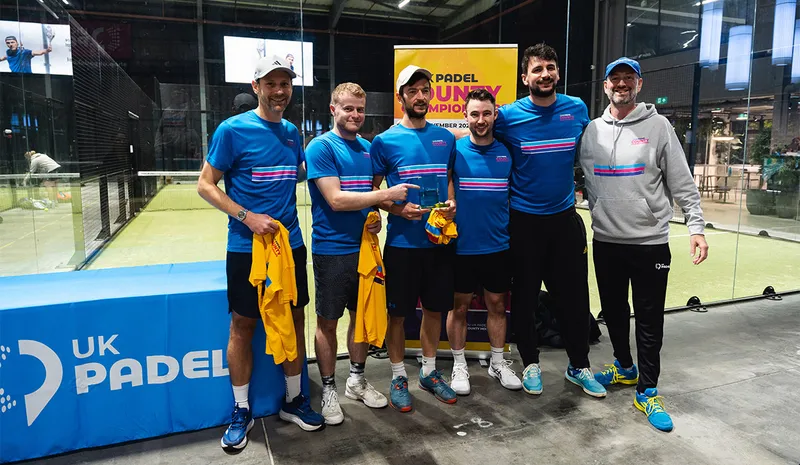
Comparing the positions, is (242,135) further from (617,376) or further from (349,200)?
(617,376)

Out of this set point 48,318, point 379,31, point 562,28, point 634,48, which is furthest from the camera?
point 634,48

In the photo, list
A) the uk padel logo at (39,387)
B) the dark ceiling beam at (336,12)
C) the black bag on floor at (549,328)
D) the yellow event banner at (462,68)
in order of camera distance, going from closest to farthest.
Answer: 1. the uk padel logo at (39,387)
2. the yellow event banner at (462,68)
3. the black bag on floor at (549,328)
4. the dark ceiling beam at (336,12)

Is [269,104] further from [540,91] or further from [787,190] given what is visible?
[787,190]

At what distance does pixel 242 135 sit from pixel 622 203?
1737 millimetres

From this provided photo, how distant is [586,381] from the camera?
8.59 feet

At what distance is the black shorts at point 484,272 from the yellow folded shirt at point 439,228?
0.27m

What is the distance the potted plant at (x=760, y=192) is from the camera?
8074 millimetres

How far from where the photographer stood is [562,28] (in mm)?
5016

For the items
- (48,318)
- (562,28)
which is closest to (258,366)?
(48,318)

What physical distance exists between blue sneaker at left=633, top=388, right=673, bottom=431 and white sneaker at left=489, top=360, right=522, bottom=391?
0.57m

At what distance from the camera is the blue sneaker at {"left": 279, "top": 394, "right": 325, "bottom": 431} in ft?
7.32

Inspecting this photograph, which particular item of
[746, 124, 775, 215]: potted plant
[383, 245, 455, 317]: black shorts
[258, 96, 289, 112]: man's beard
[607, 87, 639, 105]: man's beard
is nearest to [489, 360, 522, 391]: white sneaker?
[383, 245, 455, 317]: black shorts

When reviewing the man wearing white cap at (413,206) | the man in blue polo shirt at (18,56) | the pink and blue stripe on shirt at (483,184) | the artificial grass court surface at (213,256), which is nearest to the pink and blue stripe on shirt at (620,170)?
the pink and blue stripe on shirt at (483,184)

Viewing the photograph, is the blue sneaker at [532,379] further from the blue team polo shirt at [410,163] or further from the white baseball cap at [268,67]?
the white baseball cap at [268,67]
